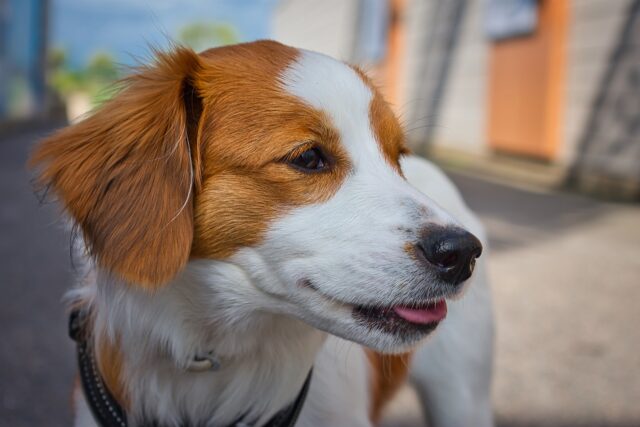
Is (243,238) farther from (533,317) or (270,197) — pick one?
(533,317)

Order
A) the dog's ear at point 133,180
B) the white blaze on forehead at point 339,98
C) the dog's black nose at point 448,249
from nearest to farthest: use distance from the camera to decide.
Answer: the dog's black nose at point 448,249 → the dog's ear at point 133,180 → the white blaze on forehead at point 339,98

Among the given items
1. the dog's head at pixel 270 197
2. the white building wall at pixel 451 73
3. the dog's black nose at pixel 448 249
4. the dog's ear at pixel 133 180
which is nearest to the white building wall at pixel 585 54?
the white building wall at pixel 451 73

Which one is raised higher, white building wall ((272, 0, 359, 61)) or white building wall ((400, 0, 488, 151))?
white building wall ((400, 0, 488, 151))

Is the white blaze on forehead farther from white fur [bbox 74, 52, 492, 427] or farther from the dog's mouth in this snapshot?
the dog's mouth

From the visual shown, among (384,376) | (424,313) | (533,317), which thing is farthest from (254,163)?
(533,317)

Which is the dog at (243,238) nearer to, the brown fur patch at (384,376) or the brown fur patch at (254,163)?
the brown fur patch at (254,163)

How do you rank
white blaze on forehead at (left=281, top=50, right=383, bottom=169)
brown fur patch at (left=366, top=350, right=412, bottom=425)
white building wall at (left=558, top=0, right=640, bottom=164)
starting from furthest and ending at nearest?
white building wall at (left=558, top=0, right=640, bottom=164)
brown fur patch at (left=366, top=350, right=412, bottom=425)
white blaze on forehead at (left=281, top=50, right=383, bottom=169)

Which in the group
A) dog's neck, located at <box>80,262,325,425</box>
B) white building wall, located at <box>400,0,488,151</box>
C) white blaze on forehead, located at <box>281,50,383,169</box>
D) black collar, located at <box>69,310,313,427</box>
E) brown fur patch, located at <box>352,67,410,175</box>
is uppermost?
white blaze on forehead, located at <box>281,50,383,169</box>

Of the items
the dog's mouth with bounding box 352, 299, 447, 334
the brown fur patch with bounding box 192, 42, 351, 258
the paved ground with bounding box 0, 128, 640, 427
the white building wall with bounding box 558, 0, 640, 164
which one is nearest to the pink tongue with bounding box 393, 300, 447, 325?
the dog's mouth with bounding box 352, 299, 447, 334

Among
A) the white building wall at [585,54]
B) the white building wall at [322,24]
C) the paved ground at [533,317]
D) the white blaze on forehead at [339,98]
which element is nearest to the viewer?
the white blaze on forehead at [339,98]

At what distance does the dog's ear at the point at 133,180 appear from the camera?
1.71 metres

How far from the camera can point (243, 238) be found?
1.74 meters

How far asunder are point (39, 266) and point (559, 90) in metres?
7.35

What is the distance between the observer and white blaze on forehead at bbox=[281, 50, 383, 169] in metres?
1.82
